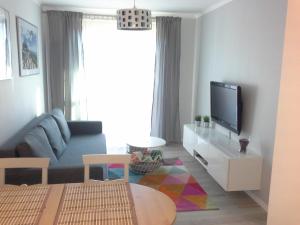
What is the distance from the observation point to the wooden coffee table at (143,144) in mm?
4160

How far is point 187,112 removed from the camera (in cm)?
579

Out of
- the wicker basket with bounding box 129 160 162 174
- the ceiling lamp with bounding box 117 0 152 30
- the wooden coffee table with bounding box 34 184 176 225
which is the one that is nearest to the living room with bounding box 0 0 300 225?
the wicker basket with bounding box 129 160 162 174

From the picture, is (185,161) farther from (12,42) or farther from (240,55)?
(12,42)

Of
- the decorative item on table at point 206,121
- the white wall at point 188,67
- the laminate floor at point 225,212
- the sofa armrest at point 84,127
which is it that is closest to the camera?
the laminate floor at point 225,212

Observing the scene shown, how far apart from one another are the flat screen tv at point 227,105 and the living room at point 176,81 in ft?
0.35

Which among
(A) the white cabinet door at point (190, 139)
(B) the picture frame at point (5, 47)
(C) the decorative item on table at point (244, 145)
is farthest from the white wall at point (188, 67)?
(B) the picture frame at point (5, 47)

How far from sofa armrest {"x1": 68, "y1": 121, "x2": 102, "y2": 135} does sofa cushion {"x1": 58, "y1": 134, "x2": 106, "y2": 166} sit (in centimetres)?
16

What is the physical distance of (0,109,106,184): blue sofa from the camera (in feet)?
8.38

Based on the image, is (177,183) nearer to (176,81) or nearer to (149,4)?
(176,81)

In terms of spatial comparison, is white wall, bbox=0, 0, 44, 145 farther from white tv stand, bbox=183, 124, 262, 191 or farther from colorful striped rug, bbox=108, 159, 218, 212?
white tv stand, bbox=183, 124, 262, 191

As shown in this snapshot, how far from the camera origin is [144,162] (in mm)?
3986

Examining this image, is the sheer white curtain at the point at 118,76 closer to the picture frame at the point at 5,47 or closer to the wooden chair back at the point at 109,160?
the picture frame at the point at 5,47

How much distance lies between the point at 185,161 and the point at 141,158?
0.97 metres

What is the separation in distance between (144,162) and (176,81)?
207 centimetres
